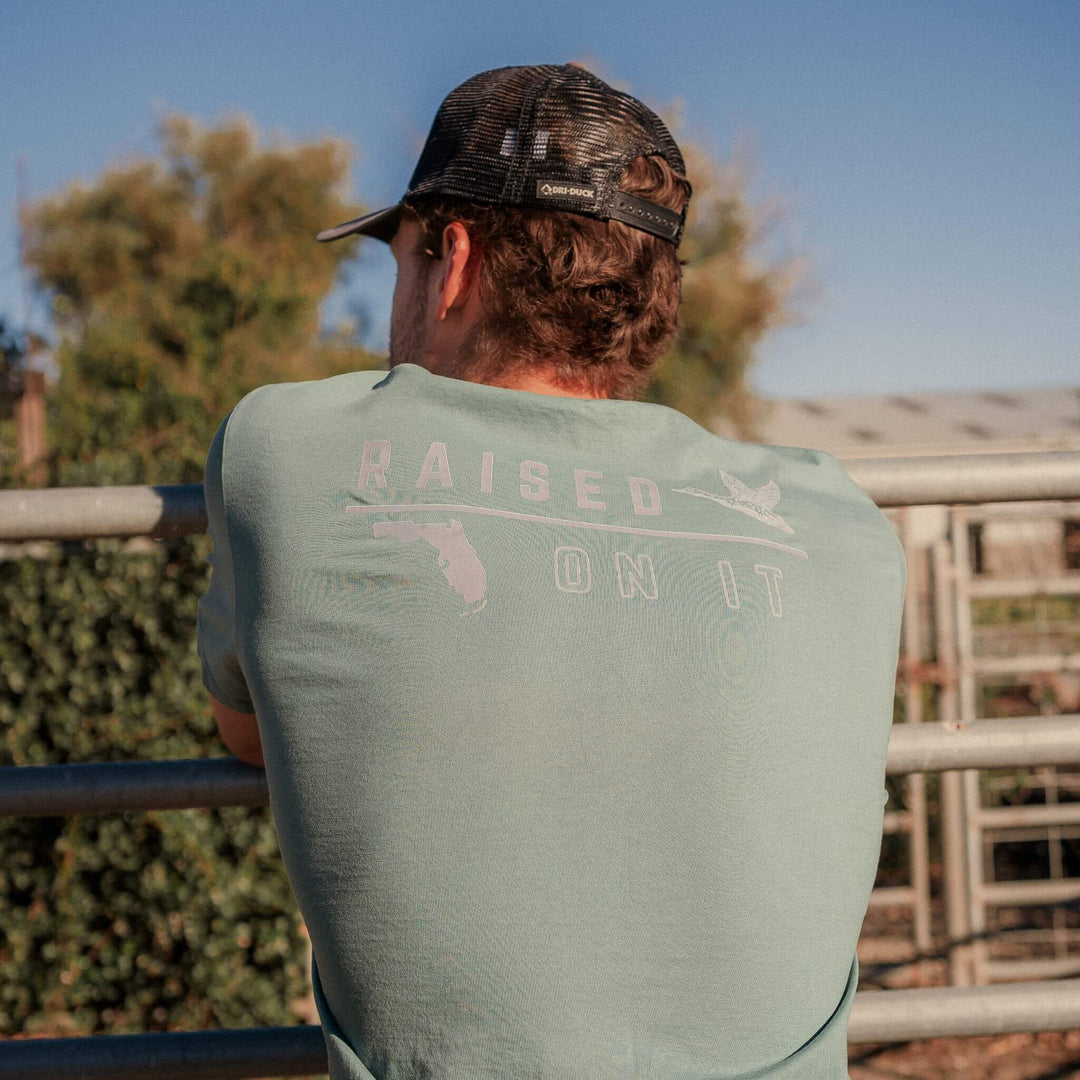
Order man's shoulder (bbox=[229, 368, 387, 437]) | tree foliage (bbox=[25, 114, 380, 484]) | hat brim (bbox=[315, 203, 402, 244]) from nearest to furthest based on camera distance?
man's shoulder (bbox=[229, 368, 387, 437]), hat brim (bbox=[315, 203, 402, 244]), tree foliage (bbox=[25, 114, 380, 484])

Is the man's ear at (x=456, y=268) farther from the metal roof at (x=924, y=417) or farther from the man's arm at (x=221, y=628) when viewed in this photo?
the metal roof at (x=924, y=417)

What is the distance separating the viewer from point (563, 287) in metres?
1.42

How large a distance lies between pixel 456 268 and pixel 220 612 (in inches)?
22.0

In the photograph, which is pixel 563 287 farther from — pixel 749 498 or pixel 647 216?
pixel 749 498

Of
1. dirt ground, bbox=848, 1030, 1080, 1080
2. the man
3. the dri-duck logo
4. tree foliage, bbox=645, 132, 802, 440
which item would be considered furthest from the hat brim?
tree foliage, bbox=645, 132, 802, 440

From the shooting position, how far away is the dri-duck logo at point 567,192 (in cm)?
140

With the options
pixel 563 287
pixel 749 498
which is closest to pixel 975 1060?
pixel 749 498

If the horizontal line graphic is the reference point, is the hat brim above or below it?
above

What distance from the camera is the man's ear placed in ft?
4.84

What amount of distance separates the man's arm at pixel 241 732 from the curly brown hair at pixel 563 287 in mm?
511

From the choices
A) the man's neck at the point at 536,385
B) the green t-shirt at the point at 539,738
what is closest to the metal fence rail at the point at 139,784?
the green t-shirt at the point at 539,738

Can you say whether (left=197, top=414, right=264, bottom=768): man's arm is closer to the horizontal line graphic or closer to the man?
the man

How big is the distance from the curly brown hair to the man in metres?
0.20

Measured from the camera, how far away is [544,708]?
1045mm
